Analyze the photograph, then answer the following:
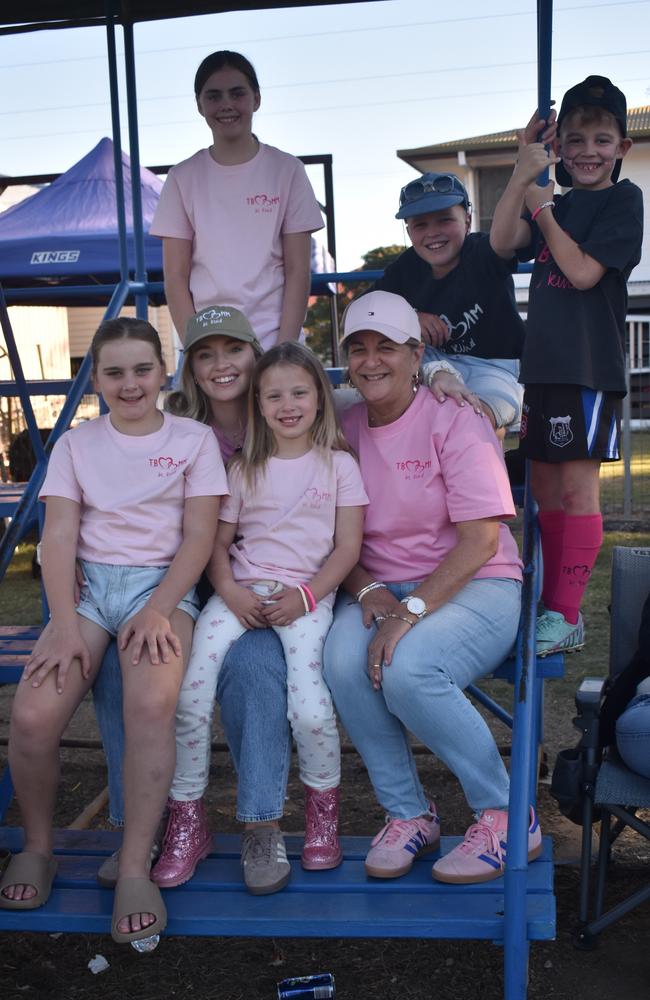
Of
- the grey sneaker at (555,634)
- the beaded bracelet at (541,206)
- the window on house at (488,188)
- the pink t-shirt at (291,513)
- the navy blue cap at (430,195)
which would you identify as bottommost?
the grey sneaker at (555,634)

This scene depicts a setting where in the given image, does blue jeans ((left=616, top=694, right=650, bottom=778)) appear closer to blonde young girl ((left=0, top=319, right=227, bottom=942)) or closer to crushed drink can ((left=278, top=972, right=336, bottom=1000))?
crushed drink can ((left=278, top=972, right=336, bottom=1000))

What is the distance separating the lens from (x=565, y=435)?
3.41 metres

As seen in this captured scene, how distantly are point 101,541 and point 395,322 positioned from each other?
1046 mm

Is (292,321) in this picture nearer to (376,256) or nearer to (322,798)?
(322,798)

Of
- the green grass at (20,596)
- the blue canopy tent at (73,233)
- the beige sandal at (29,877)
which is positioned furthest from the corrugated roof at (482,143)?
the beige sandal at (29,877)

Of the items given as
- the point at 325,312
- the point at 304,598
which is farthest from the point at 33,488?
the point at 325,312

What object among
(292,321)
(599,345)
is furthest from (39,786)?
(599,345)

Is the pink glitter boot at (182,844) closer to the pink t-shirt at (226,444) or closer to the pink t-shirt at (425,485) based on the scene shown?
the pink t-shirt at (425,485)

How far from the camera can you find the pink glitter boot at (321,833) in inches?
112

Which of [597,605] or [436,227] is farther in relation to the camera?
[597,605]

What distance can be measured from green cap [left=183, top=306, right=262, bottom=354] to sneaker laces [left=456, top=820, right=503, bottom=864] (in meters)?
1.55

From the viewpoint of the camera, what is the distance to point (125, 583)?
3.04 m

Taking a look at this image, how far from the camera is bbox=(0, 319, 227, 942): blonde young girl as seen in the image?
276 centimetres

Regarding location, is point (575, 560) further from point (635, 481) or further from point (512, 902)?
point (635, 481)
